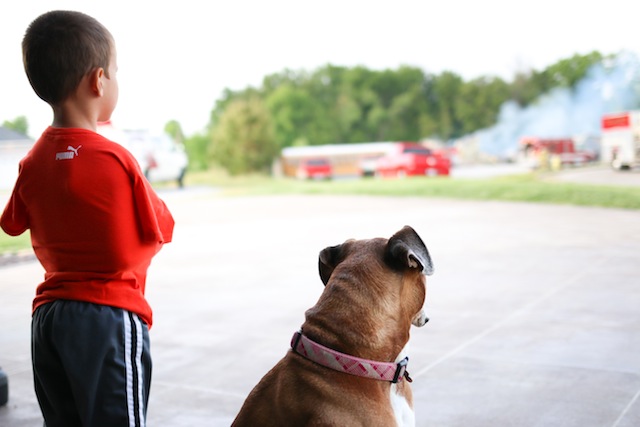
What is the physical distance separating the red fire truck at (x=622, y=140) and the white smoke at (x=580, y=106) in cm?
46

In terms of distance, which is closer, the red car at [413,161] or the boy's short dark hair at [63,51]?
the boy's short dark hair at [63,51]

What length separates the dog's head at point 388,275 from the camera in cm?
171

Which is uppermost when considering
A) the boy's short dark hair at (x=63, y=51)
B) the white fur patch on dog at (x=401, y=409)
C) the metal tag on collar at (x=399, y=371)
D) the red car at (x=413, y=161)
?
the boy's short dark hair at (x=63, y=51)

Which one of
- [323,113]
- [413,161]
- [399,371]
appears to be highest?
[323,113]

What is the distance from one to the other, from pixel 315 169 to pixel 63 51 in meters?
18.5

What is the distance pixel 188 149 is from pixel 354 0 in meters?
6.40

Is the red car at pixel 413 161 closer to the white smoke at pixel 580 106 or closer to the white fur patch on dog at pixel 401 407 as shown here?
the white smoke at pixel 580 106

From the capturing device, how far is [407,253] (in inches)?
66.6

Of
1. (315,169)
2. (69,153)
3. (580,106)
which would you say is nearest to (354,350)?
(69,153)

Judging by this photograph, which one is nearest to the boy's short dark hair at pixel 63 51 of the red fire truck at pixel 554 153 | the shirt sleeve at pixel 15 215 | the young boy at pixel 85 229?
the young boy at pixel 85 229

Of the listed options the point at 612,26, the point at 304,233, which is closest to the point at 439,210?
the point at 304,233

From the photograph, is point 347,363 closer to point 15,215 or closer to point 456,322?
point 15,215

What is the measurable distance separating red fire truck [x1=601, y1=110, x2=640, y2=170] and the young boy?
11819 mm

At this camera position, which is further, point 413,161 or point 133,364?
point 413,161
